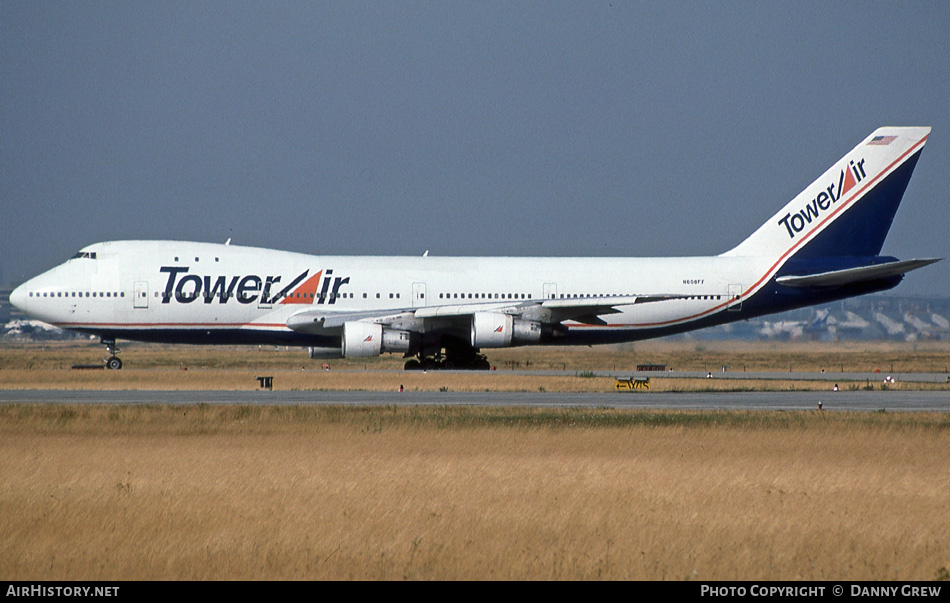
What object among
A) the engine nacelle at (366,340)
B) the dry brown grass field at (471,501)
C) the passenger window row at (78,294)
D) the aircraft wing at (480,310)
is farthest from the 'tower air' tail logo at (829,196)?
the passenger window row at (78,294)

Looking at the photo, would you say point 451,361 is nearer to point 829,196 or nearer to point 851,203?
point 829,196

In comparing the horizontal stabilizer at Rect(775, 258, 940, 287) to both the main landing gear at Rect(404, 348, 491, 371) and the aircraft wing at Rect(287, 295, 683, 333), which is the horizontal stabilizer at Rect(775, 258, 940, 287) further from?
the main landing gear at Rect(404, 348, 491, 371)

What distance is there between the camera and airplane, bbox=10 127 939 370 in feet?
136

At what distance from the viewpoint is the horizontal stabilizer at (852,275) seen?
138 ft

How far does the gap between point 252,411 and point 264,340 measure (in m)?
18.0

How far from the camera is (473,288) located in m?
43.8

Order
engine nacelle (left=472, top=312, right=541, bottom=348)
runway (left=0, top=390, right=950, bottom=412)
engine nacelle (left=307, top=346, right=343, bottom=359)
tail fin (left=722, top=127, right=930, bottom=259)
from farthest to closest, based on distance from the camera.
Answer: tail fin (left=722, top=127, right=930, bottom=259) < engine nacelle (left=307, top=346, right=343, bottom=359) < engine nacelle (left=472, top=312, right=541, bottom=348) < runway (left=0, top=390, right=950, bottom=412)

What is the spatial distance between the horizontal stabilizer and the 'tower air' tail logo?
2.08 m

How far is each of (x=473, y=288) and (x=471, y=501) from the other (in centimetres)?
3002

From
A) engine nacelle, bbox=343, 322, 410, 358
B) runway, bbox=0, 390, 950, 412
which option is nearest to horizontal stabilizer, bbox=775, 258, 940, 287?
runway, bbox=0, 390, 950, 412

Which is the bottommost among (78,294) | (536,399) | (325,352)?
(536,399)

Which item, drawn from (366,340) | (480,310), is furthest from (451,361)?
(366,340)

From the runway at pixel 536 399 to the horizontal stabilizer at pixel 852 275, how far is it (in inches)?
437

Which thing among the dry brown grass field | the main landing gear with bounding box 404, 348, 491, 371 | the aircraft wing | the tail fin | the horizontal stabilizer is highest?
the tail fin
